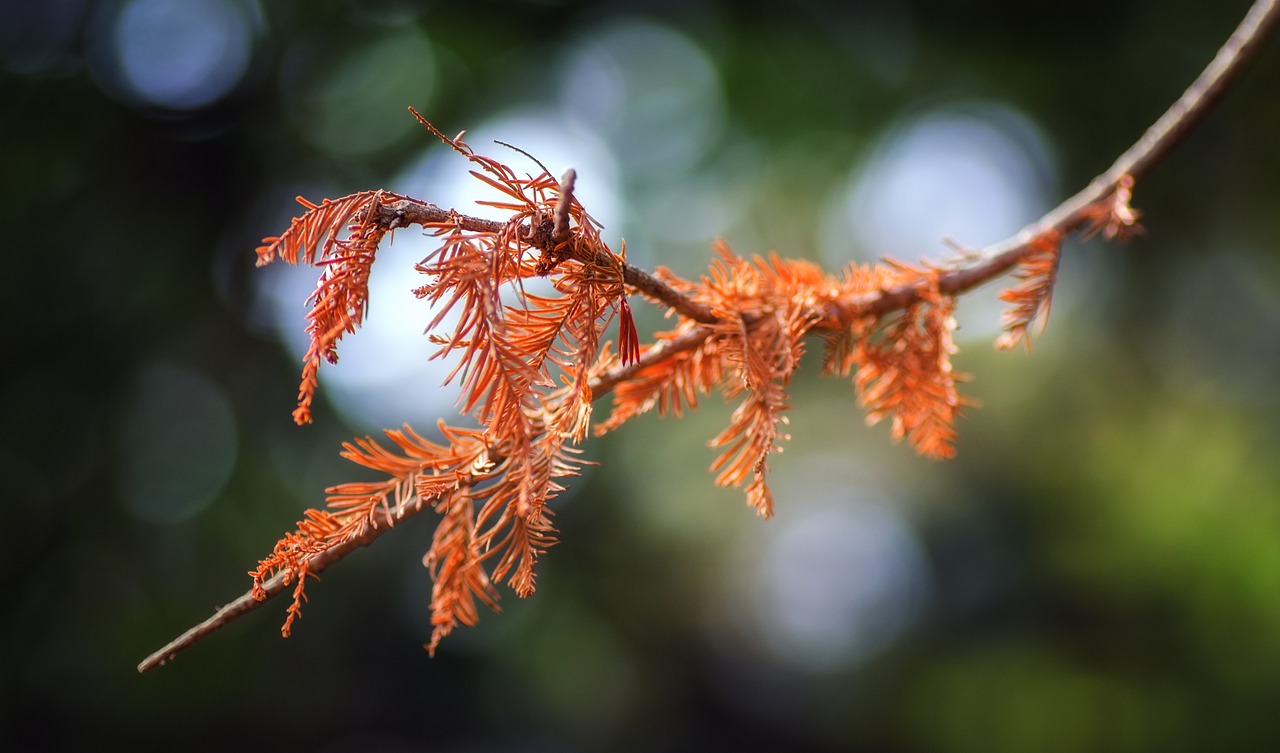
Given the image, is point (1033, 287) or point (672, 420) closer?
Result: point (1033, 287)

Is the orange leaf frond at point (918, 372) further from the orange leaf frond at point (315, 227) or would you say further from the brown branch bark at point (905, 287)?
the orange leaf frond at point (315, 227)

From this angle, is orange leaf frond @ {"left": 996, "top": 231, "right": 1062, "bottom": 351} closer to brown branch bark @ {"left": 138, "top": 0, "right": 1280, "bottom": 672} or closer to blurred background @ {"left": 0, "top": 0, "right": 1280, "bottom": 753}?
brown branch bark @ {"left": 138, "top": 0, "right": 1280, "bottom": 672}

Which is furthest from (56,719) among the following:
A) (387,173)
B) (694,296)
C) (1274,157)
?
(1274,157)

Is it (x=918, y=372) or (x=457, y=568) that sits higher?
(x=918, y=372)

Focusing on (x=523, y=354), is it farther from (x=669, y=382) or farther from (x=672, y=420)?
(x=672, y=420)

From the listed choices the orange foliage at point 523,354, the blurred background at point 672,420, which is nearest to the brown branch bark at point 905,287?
the orange foliage at point 523,354

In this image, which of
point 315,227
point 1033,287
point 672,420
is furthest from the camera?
point 672,420

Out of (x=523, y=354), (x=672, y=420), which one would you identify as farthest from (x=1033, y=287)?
(x=672, y=420)

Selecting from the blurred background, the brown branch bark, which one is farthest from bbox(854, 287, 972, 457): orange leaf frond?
the blurred background

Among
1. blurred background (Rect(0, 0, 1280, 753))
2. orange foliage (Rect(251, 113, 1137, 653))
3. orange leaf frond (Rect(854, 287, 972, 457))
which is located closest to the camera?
orange foliage (Rect(251, 113, 1137, 653))
